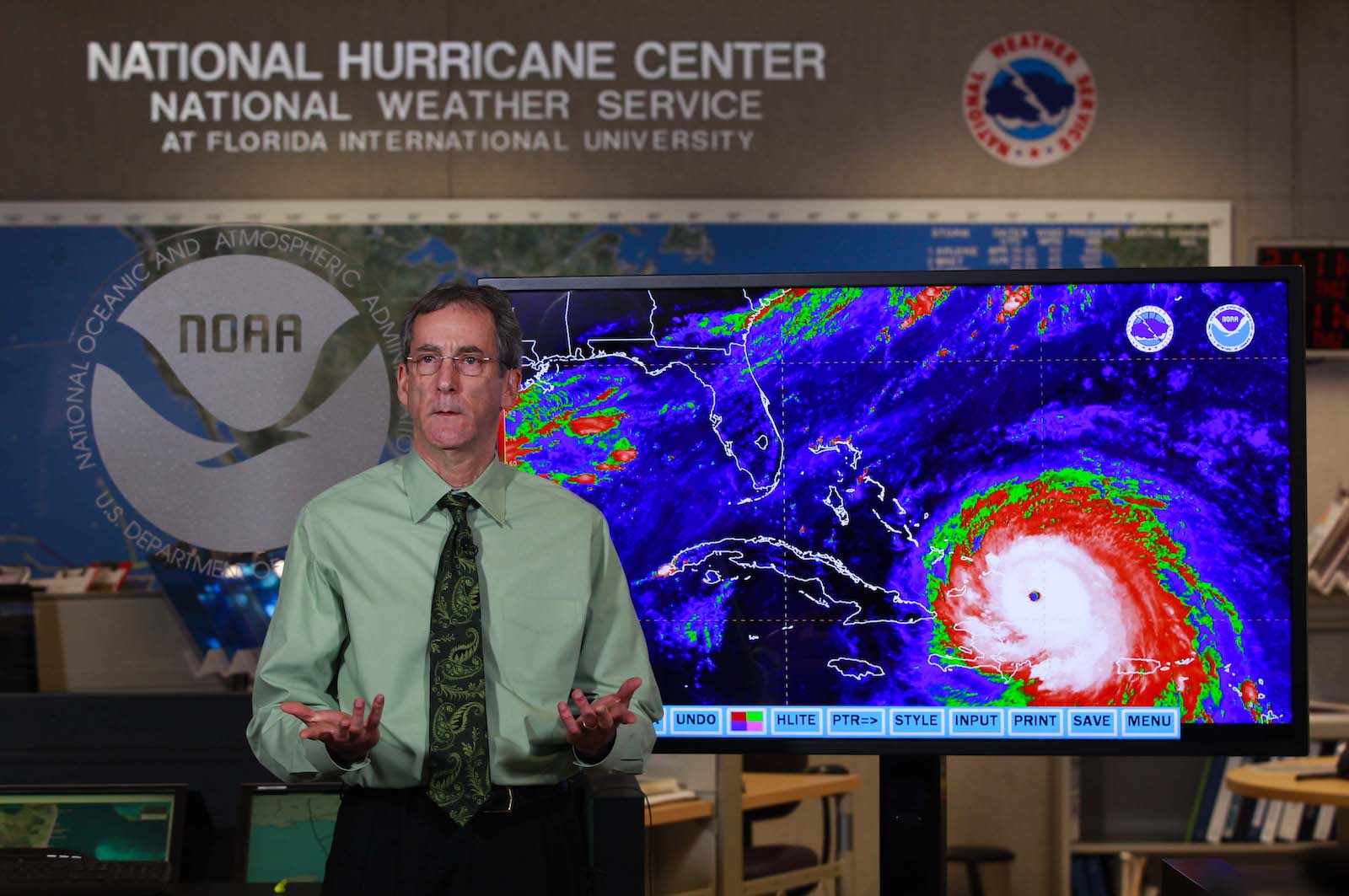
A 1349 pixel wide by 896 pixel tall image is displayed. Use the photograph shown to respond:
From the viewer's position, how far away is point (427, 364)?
184 centimetres

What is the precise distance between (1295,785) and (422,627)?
2564 mm

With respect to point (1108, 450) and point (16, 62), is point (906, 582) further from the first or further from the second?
point (16, 62)

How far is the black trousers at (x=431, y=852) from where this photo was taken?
1.72 meters

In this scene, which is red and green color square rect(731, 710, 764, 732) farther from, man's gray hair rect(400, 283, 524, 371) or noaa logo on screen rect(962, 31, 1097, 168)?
noaa logo on screen rect(962, 31, 1097, 168)

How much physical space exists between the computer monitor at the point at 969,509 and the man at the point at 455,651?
44 centimetres

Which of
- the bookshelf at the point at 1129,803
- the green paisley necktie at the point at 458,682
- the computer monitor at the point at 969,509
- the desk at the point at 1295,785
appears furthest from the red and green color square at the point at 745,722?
the bookshelf at the point at 1129,803

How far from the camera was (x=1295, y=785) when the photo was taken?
3.39 m

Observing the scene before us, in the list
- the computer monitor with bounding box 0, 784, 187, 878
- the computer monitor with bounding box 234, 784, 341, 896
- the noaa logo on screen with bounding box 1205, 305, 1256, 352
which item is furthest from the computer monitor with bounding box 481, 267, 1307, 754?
the computer monitor with bounding box 0, 784, 187, 878

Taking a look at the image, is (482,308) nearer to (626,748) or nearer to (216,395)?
(626,748)

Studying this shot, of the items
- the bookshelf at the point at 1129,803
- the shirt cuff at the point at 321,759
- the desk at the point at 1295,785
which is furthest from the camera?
the bookshelf at the point at 1129,803

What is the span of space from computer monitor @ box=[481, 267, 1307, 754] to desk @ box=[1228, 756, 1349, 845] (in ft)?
4.06

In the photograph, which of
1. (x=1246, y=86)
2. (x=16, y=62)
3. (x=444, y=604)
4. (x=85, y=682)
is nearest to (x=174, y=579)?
(x=85, y=682)

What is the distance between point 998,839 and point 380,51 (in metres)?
3.01

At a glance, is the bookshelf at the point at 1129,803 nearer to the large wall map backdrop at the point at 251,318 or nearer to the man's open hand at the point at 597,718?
the large wall map backdrop at the point at 251,318
